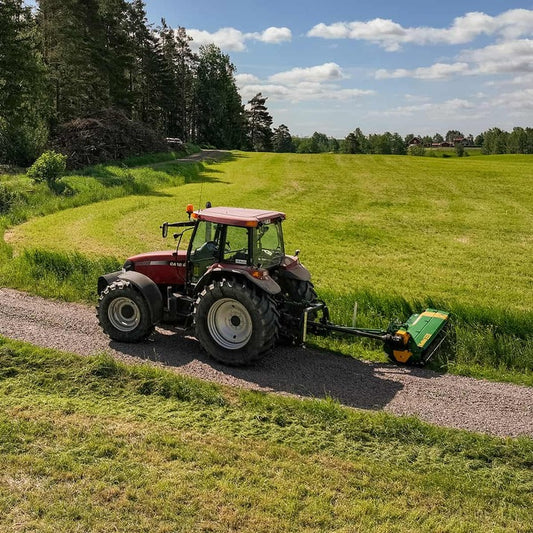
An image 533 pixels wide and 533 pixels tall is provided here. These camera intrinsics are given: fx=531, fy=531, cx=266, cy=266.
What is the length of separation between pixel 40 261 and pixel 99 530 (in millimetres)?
9789

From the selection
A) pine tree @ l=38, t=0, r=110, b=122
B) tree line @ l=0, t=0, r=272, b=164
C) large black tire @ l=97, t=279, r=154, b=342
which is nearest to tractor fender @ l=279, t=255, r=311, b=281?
large black tire @ l=97, t=279, r=154, b=342

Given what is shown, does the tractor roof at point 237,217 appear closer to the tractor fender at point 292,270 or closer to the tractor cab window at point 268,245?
the tractor cab window at point 268,245

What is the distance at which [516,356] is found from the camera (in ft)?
28.6

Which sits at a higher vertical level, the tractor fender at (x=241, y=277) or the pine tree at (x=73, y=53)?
the pine tree at (x=73, y=53)

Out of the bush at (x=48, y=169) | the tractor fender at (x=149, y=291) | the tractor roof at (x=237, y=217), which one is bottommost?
the tractor fender at (x=149, y=291)

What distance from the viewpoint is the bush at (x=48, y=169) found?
24922 millimetres

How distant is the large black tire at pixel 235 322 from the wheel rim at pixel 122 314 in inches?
55.9

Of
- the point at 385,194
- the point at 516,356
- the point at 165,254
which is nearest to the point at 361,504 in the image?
the point at 516,356

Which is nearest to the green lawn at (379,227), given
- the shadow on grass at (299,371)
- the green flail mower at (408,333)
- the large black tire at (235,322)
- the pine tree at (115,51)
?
the green flail mower at (408,333)

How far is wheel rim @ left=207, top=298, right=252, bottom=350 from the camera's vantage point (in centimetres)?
832

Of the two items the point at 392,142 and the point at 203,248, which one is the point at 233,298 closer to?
the point at 203,248

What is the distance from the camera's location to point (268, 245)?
29.5ft

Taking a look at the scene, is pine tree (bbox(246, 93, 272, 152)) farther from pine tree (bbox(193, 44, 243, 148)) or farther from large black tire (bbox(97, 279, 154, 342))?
large black tire (bbox(97, 279, 154, 342))

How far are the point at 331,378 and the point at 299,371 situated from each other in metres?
0.54
